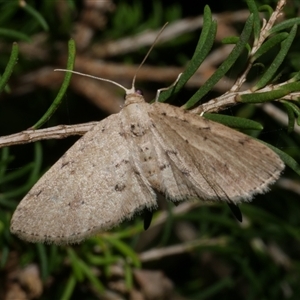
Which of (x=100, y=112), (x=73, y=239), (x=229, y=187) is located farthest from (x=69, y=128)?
(x=100, y=112)

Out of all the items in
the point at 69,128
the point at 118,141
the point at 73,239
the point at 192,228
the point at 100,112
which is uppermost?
the point at 69,128

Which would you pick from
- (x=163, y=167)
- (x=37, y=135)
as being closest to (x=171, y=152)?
(x=163, y=167)

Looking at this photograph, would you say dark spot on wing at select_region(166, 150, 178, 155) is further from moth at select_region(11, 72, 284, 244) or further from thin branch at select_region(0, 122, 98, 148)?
thin branch at select_region(0, 122, 98, 148)

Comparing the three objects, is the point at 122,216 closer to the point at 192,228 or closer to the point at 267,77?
the point at 267,77

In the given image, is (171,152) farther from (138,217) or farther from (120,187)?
(138,217)

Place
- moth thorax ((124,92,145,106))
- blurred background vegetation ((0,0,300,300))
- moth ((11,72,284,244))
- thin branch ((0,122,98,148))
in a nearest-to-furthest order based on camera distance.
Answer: thin branch ((0,122,98,148))
moth ((11,72,284,244))
moth thorax ((124,92,145,106))
blurred background vegetation ((0,0,300,300))

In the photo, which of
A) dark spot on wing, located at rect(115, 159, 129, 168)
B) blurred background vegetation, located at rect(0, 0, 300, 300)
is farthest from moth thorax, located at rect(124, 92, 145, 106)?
blurred background vegetation, located at rect(0, 0, 300, 300)

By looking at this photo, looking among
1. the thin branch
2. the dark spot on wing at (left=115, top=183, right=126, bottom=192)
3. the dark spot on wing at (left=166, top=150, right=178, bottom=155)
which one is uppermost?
the thin branch

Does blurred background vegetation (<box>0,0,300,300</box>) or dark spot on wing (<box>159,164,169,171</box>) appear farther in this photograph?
blurred background vegetation (<box>0,0,300,300</box>)
